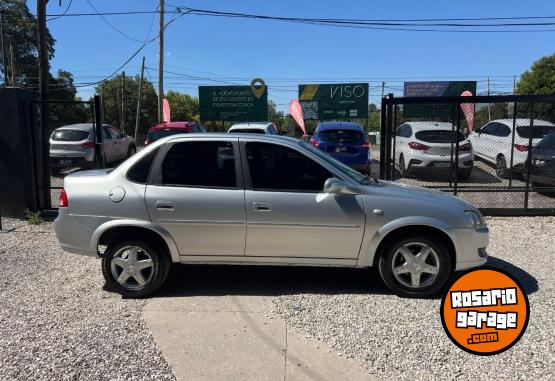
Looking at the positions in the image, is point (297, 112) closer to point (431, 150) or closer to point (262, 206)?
point (431, 150)

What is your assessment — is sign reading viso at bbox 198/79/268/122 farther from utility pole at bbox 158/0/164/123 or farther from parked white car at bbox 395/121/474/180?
parked white car at bbox 395/121/474/180

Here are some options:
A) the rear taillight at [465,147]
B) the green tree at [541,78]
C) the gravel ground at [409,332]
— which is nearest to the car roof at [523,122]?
the rear taillight at [465,147]

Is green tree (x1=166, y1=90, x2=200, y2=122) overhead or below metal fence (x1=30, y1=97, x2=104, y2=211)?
overhead

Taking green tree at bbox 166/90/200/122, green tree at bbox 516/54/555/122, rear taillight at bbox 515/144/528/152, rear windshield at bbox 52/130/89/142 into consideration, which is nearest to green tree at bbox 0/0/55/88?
green tree at bbox 166/90/200/122

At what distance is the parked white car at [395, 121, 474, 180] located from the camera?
10797 mm

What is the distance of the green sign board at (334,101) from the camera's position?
103 feet

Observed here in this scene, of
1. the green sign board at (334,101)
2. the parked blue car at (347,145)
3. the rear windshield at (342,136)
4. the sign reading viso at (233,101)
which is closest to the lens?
the parked blue car at (347,145)

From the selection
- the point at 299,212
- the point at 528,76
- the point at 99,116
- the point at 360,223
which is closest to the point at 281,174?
the point at 299,212

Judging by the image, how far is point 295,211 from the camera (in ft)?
16.0

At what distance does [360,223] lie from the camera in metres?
4.87

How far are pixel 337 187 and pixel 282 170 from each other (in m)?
0.62

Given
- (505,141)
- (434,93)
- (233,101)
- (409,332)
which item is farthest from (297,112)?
(409,332)

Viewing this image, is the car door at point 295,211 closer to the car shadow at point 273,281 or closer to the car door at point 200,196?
the car door at point 200,196

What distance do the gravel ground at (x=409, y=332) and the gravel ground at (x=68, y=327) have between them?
139cm
